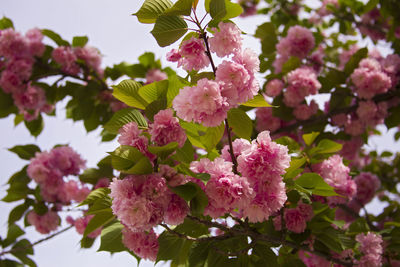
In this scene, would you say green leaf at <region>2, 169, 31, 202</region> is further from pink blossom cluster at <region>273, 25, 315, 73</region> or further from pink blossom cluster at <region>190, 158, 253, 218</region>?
pink blossom cluster at <region>273, 25, 315, 73</region>

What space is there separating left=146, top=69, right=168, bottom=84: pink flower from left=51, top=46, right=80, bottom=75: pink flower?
58 centimetres

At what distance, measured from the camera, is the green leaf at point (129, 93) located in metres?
0.95

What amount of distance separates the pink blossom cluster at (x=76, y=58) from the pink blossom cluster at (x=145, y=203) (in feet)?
6.47

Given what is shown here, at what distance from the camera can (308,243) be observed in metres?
1.38

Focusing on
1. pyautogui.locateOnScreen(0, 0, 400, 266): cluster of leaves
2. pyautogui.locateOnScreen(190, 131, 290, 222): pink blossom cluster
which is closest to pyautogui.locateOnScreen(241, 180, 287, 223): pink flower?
pyautogui.locateOnScreen(190, 131, 290, 222): pink blossom cluster

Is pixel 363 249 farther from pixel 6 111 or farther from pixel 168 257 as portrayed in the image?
pixel 6 111

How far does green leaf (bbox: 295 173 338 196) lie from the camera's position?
1078 millimetres

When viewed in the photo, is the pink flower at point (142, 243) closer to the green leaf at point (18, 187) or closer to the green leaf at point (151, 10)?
the green leaf at point (151, 10)

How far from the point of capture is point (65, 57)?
98.1 inches

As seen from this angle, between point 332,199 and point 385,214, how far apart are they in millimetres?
615

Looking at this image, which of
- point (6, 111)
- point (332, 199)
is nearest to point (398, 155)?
point (332, 199)

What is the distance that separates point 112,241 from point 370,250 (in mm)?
1179

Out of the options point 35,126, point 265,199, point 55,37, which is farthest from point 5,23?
point 265,199

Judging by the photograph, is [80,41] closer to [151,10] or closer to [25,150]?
[25,150]
